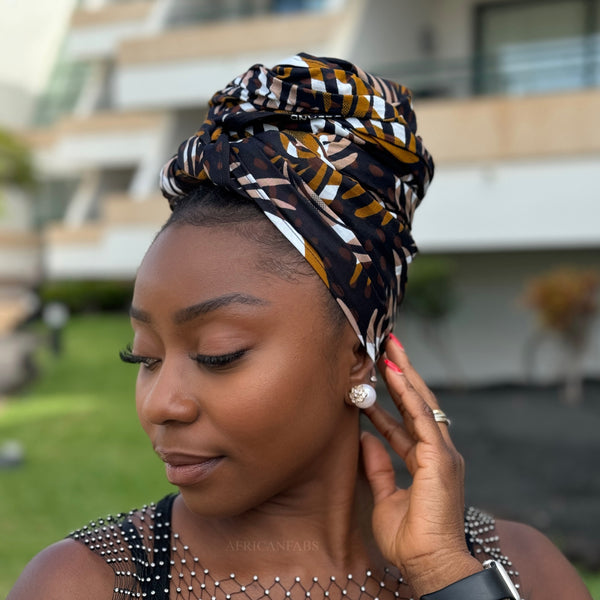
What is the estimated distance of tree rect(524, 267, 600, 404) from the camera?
10.7 meters

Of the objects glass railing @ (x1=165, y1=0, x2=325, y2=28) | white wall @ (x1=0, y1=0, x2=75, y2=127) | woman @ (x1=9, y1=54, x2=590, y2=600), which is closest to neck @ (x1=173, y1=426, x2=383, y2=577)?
woman @ (x1=9, y1=54, x2=590, y2=600)

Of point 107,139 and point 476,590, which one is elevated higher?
point 476,590

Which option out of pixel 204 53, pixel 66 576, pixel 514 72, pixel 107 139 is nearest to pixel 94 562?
pixel 66 576

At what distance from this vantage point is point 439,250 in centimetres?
1379

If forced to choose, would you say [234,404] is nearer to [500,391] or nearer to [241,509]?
[241,509]

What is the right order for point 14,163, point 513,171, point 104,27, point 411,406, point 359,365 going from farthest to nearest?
point 14,163
point 104,27
point 513,171
point 411,406
point 359,365

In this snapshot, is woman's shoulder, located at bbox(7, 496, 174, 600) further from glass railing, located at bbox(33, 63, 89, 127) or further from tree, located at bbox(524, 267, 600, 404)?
glass railing, located at bbox(33, 63, 89, 127)

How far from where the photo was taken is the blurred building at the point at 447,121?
37.2ft

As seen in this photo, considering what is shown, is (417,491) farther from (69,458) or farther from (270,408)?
(69,458)

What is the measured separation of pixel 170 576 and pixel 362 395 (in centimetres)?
58

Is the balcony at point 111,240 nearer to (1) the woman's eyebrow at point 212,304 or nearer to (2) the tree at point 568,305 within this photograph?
(2) the tree at point 568,305

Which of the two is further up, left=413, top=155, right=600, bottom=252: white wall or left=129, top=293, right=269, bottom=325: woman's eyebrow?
left=129, top=293, right=269, bottom=325: woman's eyebrow

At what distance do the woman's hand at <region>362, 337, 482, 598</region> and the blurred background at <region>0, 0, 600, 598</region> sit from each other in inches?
155

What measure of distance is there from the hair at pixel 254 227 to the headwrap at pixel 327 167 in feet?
0.07
